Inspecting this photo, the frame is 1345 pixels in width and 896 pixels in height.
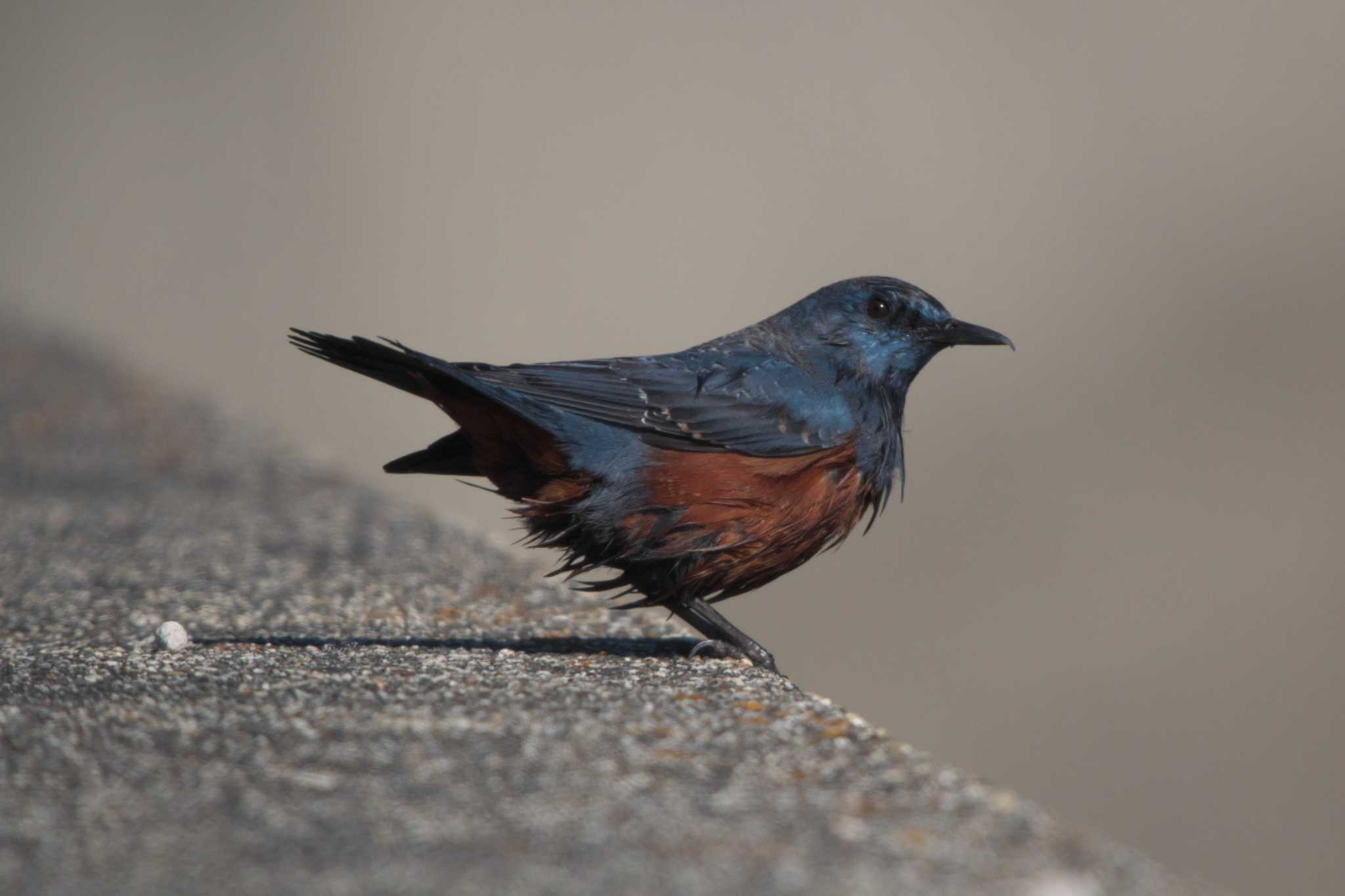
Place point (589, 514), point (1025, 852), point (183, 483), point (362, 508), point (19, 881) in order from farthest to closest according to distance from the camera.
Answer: point (183, 483) → point (362, 508) → point (589, 514) → point (1025, 852) → point (19, 881)

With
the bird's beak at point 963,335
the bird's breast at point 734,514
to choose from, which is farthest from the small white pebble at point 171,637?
the bird's beak at point 963,335

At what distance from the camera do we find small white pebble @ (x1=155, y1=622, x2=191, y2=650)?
14.5ft

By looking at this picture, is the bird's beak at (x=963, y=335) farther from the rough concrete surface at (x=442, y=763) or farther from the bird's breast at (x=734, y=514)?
the rough concrete surface at (x=442, y=763)

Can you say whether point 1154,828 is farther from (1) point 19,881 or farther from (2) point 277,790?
(1) point 19,881

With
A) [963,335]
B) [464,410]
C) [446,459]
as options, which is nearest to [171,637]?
[446,459]

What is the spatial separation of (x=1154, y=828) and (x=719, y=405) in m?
4.00

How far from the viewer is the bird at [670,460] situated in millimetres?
4387

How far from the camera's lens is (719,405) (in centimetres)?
461

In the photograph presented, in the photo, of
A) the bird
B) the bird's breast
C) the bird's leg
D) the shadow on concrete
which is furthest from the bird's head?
the shadow on concrete

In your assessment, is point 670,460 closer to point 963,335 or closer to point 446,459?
point 446,459

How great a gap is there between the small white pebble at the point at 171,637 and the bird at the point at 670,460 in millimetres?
830

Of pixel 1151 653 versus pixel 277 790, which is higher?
pixel 1151 653

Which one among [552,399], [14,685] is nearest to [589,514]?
[552,399]

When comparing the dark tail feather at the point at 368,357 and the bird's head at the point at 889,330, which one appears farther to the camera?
the bird's head at the point at 889,330
